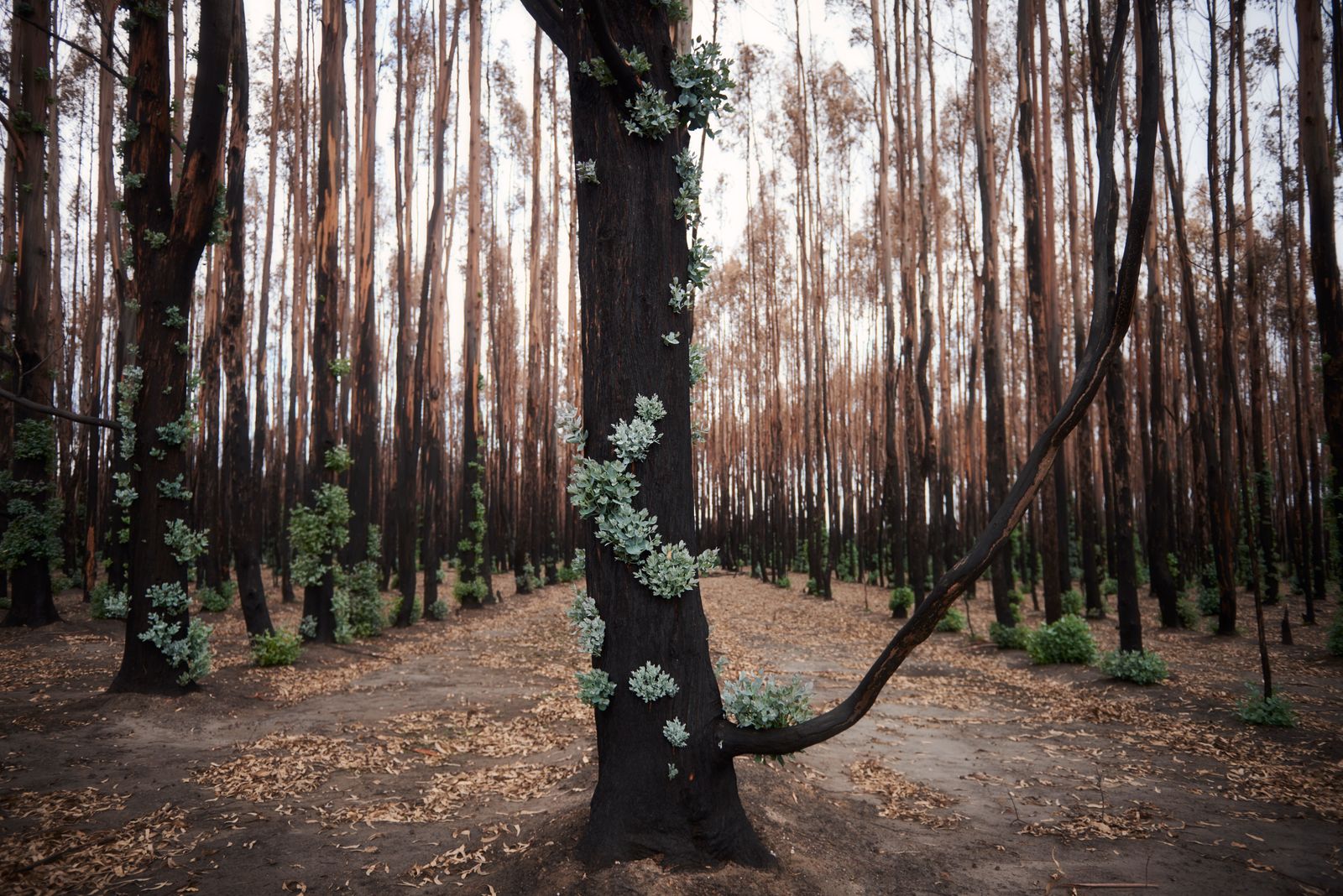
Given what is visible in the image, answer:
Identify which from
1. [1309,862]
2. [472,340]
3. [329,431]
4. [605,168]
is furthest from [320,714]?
[472,340]

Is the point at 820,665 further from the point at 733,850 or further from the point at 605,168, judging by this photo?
the point at 605,168

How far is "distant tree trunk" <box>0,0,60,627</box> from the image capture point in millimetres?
9547

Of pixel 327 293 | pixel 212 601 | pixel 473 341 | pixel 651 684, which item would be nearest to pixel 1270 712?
pixel 651 684

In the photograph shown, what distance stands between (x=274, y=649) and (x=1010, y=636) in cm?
942

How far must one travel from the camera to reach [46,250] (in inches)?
404

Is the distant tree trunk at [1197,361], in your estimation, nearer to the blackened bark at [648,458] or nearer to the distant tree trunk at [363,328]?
the blackened bark at [648,458]

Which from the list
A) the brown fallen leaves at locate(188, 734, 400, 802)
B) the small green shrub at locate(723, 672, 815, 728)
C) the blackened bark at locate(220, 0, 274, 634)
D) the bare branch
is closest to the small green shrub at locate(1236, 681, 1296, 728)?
the small green shrub at locate(723, 672, 815, 728)

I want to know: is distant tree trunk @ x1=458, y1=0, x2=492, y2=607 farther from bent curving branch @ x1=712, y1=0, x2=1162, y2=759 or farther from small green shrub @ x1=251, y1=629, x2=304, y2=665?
bent curving branch @ x1=712, y1=0, x2=1162, y2=759

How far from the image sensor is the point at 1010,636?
10031mm

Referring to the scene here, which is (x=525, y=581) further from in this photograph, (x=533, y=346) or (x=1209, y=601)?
(x=1209, y=601)

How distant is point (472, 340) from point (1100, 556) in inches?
618

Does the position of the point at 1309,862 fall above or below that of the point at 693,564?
below

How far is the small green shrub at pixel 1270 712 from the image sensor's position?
5582mm

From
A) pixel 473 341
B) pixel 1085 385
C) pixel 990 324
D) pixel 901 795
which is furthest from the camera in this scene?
pixel 473 341
